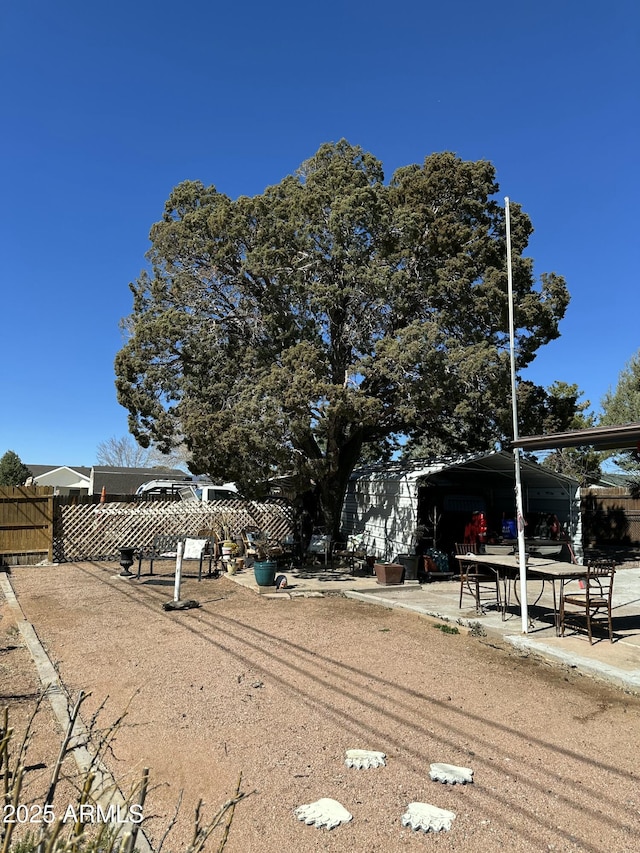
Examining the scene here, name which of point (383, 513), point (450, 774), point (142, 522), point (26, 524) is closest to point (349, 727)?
point (450, 774)

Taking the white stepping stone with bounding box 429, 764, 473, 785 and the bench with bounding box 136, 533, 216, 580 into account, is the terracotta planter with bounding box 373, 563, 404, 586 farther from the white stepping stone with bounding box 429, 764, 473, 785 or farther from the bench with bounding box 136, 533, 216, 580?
the white stepping stone with bounding box 429, 764, 473, 785

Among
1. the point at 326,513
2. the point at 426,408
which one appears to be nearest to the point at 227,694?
the point at 426,408

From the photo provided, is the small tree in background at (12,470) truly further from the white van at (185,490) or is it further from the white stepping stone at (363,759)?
the white stepping stone at (363,759)

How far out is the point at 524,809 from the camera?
11.2 ft

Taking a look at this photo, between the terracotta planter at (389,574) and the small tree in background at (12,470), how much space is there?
27.2 meters

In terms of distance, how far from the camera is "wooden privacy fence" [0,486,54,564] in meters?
15.1

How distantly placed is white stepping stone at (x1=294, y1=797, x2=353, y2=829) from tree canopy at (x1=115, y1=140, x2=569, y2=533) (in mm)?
8710

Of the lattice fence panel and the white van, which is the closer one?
the lattice fence panel

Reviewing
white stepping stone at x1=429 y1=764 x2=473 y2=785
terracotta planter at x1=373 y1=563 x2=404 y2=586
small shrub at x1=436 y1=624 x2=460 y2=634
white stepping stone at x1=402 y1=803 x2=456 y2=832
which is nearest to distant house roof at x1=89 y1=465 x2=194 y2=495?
terracotta planter at x1=373 y1=563 x2=404 y2=586

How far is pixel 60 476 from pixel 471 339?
44797 millimetres

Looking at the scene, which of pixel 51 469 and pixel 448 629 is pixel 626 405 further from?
pixel 51 469

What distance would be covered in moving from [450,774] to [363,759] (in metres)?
0.57

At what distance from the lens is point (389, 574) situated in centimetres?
1228

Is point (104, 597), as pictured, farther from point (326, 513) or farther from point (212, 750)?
point (212, 750)
